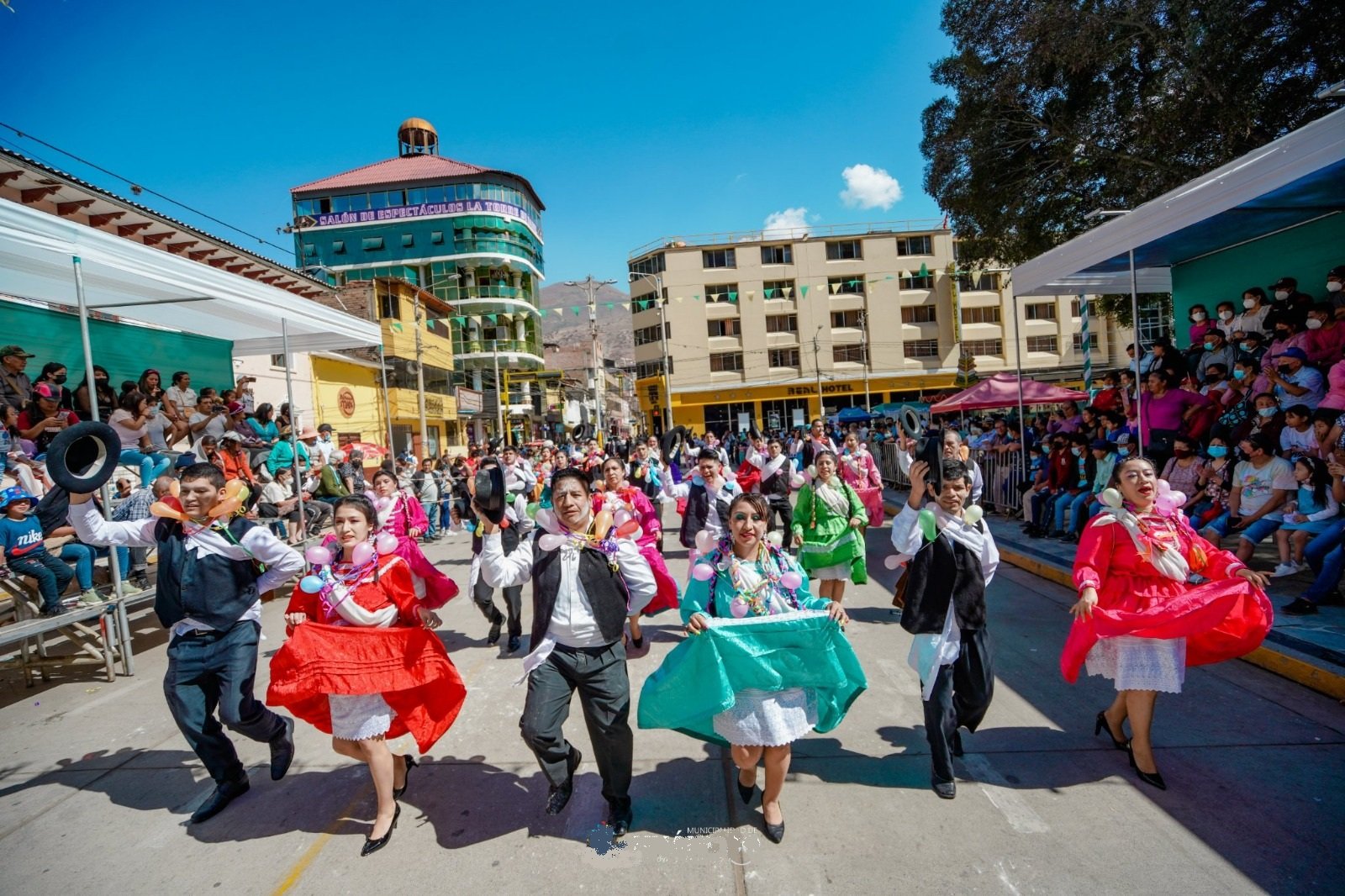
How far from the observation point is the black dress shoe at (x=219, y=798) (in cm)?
360

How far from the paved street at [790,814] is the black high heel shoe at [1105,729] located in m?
0.06

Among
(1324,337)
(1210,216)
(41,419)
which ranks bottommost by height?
(1324,337)

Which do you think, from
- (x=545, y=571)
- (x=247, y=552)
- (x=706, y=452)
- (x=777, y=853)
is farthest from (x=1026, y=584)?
(x=247, y=552)

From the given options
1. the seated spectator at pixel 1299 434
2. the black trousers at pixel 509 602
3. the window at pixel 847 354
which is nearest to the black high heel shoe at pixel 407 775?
the black trousers at pixel 509 602

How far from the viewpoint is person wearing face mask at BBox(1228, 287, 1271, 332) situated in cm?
884

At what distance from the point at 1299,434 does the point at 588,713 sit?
23.0 ft

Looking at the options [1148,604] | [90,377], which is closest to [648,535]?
[1148,604]

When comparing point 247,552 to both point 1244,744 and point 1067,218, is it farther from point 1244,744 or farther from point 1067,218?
point 1067,218

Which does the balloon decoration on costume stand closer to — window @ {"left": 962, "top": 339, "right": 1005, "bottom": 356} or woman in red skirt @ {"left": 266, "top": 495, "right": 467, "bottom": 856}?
woman in red skirt @ {"left": 266, "top": 495, "right": 467, "bottom": 856}

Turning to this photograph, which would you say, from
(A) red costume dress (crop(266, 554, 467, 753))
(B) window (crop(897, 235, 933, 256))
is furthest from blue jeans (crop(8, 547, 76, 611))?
(B) window (crop(897, 235, 933, 256))

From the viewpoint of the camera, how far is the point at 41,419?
27.9 feet

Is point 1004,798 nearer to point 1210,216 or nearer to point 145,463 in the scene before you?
point 1210,216

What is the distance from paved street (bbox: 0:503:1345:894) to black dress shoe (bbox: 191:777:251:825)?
55mm

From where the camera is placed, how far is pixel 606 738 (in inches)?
127
